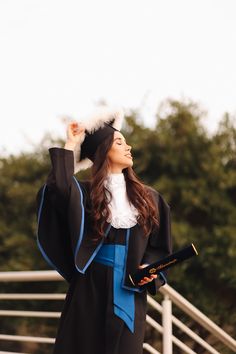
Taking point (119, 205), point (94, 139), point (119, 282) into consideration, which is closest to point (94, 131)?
point (94, 139)

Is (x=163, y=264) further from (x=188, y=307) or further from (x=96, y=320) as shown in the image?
(x=188, y=307)

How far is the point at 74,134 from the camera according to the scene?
2680mm

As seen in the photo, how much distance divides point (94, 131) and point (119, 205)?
0.35m

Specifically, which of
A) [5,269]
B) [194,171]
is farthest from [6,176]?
[194,171]

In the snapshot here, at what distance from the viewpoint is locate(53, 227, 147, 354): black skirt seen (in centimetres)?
245

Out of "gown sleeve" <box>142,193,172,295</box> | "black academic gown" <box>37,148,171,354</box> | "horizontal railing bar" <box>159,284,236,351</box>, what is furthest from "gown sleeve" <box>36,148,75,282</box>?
"horizontal railing bar" <box>159,284,236,351</box>

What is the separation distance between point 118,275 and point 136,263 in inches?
3.6

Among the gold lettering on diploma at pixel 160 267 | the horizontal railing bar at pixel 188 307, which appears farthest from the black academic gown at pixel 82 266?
the horizontal railing bar at pixel 188 307

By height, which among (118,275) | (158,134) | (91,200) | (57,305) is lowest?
(57,305)

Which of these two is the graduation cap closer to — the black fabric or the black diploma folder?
the black fabric

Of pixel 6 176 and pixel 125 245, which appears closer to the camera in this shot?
pixel 125 245

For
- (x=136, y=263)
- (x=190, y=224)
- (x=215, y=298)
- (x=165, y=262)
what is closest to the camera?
(x=165, y=262)

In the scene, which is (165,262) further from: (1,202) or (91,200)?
(1,202)

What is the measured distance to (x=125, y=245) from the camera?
8.42 feet
